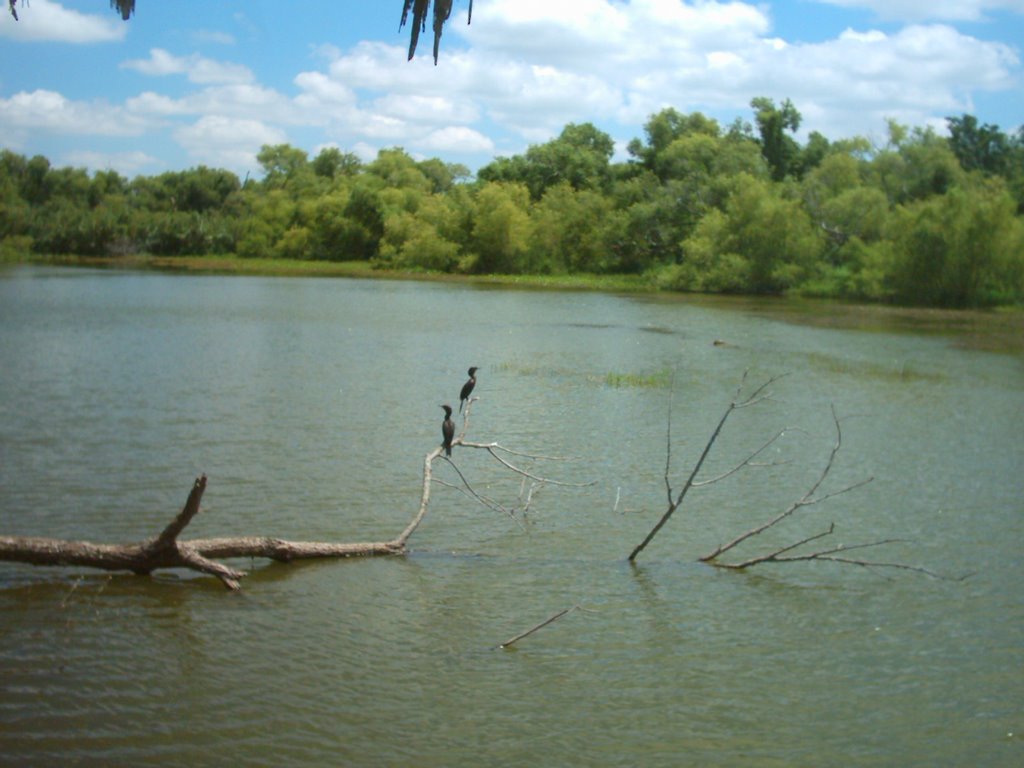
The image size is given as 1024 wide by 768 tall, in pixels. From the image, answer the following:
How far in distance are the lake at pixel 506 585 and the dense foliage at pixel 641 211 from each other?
2691 centimetres

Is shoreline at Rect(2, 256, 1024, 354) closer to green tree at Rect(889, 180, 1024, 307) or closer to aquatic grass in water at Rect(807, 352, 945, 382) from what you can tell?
green tree at Rect(889, 180, 1024, 307)

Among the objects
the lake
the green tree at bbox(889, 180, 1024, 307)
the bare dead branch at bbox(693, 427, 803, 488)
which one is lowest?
the lake

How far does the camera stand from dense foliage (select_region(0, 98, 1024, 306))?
1779 inches

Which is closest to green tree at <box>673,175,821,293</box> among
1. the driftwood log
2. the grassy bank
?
the grassy bank

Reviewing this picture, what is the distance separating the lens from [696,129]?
70.6 m

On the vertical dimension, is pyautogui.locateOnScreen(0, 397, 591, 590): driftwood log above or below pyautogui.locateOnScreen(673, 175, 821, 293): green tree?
below

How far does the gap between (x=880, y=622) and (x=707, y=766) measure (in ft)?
8.81

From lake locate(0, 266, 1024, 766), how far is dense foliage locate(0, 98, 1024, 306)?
26911 mm

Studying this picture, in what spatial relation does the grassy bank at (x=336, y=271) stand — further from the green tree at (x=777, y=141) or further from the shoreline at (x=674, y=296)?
the green tree at (x=777, y=141)

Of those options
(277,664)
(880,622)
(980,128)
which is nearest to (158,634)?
(277,664)

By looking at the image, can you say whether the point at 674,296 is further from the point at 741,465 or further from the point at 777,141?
the point at 741,465

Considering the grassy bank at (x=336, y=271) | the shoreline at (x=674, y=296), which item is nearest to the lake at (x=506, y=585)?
the shoreline at (x=674, y=296)

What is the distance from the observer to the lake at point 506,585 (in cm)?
597

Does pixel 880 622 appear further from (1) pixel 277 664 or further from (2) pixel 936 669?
(1) pixel 277 664
